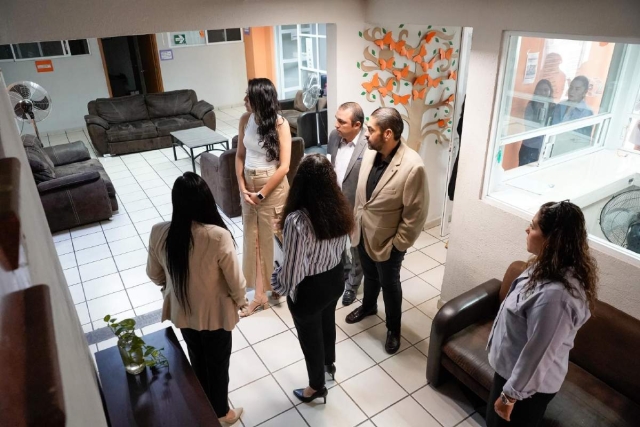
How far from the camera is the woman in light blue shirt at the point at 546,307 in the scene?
1665mm

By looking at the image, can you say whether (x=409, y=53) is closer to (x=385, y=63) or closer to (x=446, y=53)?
(x=385, y=63)

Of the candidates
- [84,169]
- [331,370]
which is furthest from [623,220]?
[84,169]

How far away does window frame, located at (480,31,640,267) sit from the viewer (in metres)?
2.41

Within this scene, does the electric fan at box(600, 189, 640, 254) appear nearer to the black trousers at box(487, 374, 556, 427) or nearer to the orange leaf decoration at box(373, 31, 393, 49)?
the black trousers at box(487, 374, 556, 427)

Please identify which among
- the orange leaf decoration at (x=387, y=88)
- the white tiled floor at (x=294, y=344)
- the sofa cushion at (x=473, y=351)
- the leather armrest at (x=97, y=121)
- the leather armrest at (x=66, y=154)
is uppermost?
the orange leaf decoration at (x=387, y=88)

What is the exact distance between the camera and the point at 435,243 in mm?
4652

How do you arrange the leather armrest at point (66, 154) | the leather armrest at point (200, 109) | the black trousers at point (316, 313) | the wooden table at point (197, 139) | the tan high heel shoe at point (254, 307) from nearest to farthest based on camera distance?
the black trousers at point (316, 313)
the tan high heel shoe at point (254, 307)
the leather armrest at point (66, 154)
the wooden table at point (197, 139)
the leather armrest at point (200, 109)

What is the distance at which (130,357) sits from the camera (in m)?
2.14

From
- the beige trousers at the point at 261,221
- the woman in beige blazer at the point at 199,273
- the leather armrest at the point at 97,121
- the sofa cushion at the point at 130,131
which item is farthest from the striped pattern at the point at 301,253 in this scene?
the leather armrest at the point at 97,121

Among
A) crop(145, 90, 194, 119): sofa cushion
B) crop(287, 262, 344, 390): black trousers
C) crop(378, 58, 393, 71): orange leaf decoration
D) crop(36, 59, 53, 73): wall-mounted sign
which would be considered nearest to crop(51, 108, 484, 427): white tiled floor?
crop(287, 262, 344, 390): black trousers

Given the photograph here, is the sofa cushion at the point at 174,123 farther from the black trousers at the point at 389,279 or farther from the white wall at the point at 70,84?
the black trousers at the point at 389,279

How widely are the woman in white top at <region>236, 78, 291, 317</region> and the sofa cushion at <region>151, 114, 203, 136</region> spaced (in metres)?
4.85

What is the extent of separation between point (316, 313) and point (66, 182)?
3.65 m

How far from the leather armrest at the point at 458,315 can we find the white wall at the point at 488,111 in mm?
249
